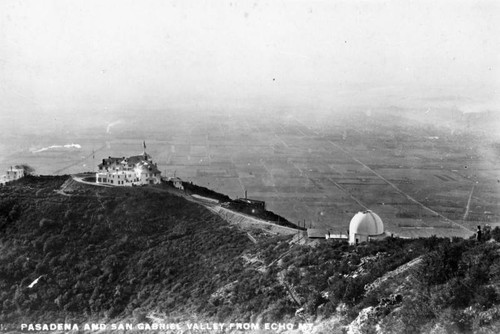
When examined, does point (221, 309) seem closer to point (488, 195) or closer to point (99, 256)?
point (99, 256)

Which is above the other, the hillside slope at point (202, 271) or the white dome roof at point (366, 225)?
the white dome roof at point (366, 225)

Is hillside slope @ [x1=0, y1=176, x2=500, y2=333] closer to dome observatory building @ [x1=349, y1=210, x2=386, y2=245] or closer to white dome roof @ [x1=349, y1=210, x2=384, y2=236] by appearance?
dome observatory building @ [x1=349, y1=210, x2=386, y2=245]

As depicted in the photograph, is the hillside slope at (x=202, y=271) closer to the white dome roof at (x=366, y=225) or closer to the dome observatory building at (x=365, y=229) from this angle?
the dome observatory building at (x=365, y=229)

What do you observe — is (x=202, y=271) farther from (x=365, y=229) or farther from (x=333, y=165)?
(x=333, y=165)

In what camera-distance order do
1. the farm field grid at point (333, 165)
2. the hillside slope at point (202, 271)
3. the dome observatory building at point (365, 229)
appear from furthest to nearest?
the farm field grid at point (333, 165) < the dome observatory building at point (365, 229) < the hillside slope at point (202, 271)

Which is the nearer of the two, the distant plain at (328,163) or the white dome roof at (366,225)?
the white dome roof at (366,225)

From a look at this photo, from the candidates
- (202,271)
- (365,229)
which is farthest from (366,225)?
(202,271)

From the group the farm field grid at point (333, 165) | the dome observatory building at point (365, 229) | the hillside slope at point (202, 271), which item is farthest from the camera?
the farm field grid at point (333, 165)

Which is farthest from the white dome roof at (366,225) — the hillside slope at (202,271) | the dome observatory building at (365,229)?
the hillside slope at (202,271)
